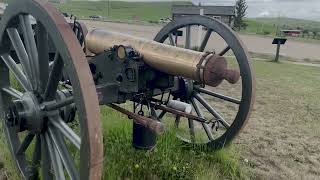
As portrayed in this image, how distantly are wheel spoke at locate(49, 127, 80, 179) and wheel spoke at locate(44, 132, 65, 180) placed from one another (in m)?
0.05

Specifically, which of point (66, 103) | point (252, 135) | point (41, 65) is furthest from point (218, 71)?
point (252, 135)

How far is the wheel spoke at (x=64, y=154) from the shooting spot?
2.35m

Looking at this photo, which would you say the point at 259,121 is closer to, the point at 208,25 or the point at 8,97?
the point at 208,25

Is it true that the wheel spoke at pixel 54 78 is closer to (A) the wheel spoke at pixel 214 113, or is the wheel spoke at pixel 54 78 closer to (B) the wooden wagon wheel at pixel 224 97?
(B) the wooden wagon wheel at pixel 224 97

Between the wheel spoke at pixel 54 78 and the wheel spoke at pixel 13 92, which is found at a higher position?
the wheel spoke at pixel 54 78

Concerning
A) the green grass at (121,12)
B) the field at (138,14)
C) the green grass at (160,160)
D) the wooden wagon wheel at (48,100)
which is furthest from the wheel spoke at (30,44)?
the green grass at (121,12)

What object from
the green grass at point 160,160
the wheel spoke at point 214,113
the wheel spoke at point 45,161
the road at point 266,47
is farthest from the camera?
the road at point 266,47

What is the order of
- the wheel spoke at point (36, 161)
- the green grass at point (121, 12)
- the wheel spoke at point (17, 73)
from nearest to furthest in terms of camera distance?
the wheel spoke at point (36, 161), the wheel spoke at point (17, 73), the green grass at point (121, 12)

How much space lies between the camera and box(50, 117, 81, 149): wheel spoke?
7.40ft

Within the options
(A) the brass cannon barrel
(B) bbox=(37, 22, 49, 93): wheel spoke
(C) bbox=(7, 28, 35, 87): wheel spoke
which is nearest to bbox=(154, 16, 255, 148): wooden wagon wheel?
(A) the brass cannon barrel

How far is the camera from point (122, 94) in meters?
3.02

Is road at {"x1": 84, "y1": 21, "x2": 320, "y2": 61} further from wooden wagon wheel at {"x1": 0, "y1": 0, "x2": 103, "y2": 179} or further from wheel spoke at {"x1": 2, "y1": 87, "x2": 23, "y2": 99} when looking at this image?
wooden wagon wheel at {"x1": 0, "y1": 0, "x2": 103, "y2": 179}

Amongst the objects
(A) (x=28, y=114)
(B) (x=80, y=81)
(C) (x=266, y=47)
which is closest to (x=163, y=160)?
(A) (x=28, y=114)

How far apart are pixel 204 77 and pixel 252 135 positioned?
7.92 ft
